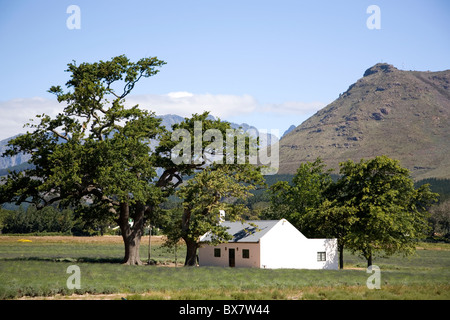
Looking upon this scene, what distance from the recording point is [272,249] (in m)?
55.1

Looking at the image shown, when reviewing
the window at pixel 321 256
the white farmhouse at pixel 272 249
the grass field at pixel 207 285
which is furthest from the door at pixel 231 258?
the grass field at pixel 207 285

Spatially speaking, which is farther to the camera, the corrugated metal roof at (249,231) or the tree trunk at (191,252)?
the tree trunk at (191,252)

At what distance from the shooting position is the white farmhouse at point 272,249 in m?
54.7

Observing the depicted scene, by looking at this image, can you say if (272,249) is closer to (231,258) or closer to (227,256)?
(231,258)

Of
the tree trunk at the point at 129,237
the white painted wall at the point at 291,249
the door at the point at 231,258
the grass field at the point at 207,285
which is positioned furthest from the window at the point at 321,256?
the tree trunk at the point at 129,237

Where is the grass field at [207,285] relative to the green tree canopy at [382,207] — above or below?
below

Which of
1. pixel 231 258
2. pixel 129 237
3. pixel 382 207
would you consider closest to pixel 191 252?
pixel 231 258

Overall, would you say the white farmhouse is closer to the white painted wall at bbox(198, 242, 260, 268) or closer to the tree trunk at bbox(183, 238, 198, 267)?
the white painted wall at bbox(198, 242, 260, 268)

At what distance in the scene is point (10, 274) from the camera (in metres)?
37.3

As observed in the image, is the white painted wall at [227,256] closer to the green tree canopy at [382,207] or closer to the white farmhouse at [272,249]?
the white farmhouse at [272,249]

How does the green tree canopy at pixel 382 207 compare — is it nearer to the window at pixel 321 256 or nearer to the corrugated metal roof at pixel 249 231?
the window at pixel 321 256

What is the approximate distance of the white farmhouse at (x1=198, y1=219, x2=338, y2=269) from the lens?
54.7m

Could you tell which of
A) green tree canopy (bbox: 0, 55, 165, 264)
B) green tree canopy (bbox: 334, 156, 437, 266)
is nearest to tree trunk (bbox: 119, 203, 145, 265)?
green tree canopy (bbox: 0, 55, 165, 264)
